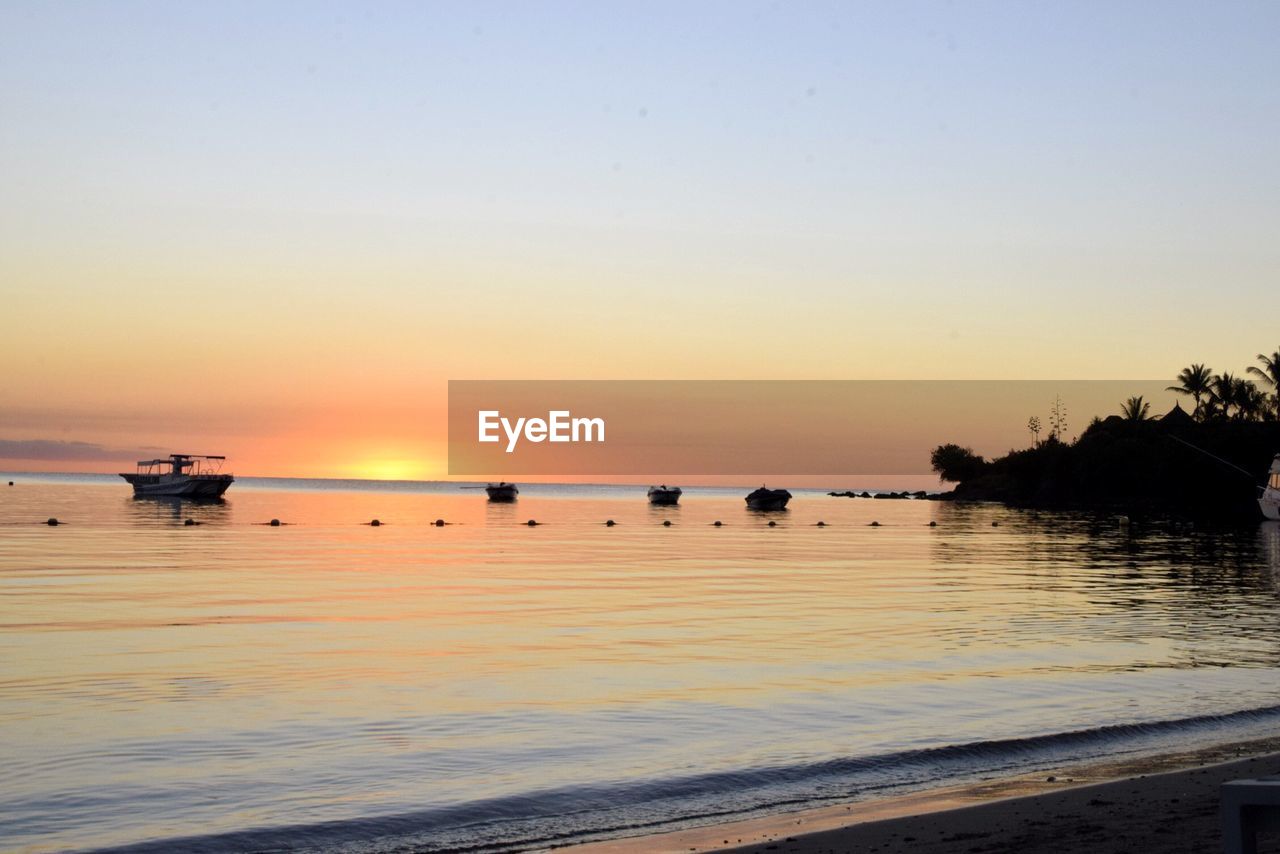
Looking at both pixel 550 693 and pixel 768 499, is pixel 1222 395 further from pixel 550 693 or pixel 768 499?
pixel 550 693

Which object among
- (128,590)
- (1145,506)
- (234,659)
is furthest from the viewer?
(1145,506)

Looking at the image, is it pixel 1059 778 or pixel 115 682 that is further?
pixel 115 682

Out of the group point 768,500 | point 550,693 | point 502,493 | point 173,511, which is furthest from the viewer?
point 502,493

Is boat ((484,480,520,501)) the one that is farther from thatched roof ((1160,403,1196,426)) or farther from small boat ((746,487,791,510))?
thatched roof ((1160,403,1196,426))

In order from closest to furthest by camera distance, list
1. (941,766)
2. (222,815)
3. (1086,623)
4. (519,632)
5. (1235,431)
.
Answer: (222,815)
(941,766)
(519,632)
(1086,623)
(1235,431)

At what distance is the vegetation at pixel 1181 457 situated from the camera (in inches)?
5483

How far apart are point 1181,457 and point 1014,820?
156 meters

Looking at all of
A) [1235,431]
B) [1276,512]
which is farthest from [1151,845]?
[1235,431]

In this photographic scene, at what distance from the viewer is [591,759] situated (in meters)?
15.9

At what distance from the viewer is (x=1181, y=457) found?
15288 centimetres

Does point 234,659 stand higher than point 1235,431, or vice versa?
point 1235,431

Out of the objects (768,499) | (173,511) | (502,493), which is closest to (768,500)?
(768,499)

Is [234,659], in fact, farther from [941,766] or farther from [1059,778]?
[1059,778]

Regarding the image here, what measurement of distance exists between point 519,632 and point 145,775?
16185 millimetres
